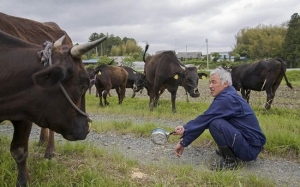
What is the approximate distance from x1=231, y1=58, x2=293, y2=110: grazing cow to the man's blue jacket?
22.1 ft

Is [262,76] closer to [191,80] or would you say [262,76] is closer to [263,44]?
[191,80]

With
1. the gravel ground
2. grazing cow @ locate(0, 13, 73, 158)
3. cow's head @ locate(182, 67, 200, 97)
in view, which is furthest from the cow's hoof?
cow's head @ locate(182, 67, 200, 97)

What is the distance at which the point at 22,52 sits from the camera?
340 centimetres

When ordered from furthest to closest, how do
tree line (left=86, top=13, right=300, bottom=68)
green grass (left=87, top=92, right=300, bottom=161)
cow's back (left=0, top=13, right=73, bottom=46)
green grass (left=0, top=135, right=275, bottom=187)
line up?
tree line (left=86, top=13, right=300, bottom=68), green grass (left=87, top=92, right=300, bottom=161), cow's back (left=0, top=13, right=73, bottom=46), green grass (left=0, top=135, right=275, bottom=187)

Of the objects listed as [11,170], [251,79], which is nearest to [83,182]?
[11,170]

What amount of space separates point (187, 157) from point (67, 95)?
2843mm

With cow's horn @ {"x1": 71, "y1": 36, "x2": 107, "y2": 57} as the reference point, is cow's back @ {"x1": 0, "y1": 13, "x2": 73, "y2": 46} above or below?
above

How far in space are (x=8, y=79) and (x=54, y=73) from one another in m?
0.62

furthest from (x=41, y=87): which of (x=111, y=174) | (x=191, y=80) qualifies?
(x=191, y=80)

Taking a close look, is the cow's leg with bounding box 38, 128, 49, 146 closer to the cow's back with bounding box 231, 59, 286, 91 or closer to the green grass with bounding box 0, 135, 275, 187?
the green grass with bounding box 0, 135, 275, 187

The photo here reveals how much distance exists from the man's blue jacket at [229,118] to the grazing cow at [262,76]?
22.1ft

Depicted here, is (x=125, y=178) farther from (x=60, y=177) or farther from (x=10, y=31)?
(x=10, y=31)

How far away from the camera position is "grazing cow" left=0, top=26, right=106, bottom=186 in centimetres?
327

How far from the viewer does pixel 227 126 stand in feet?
15.1
